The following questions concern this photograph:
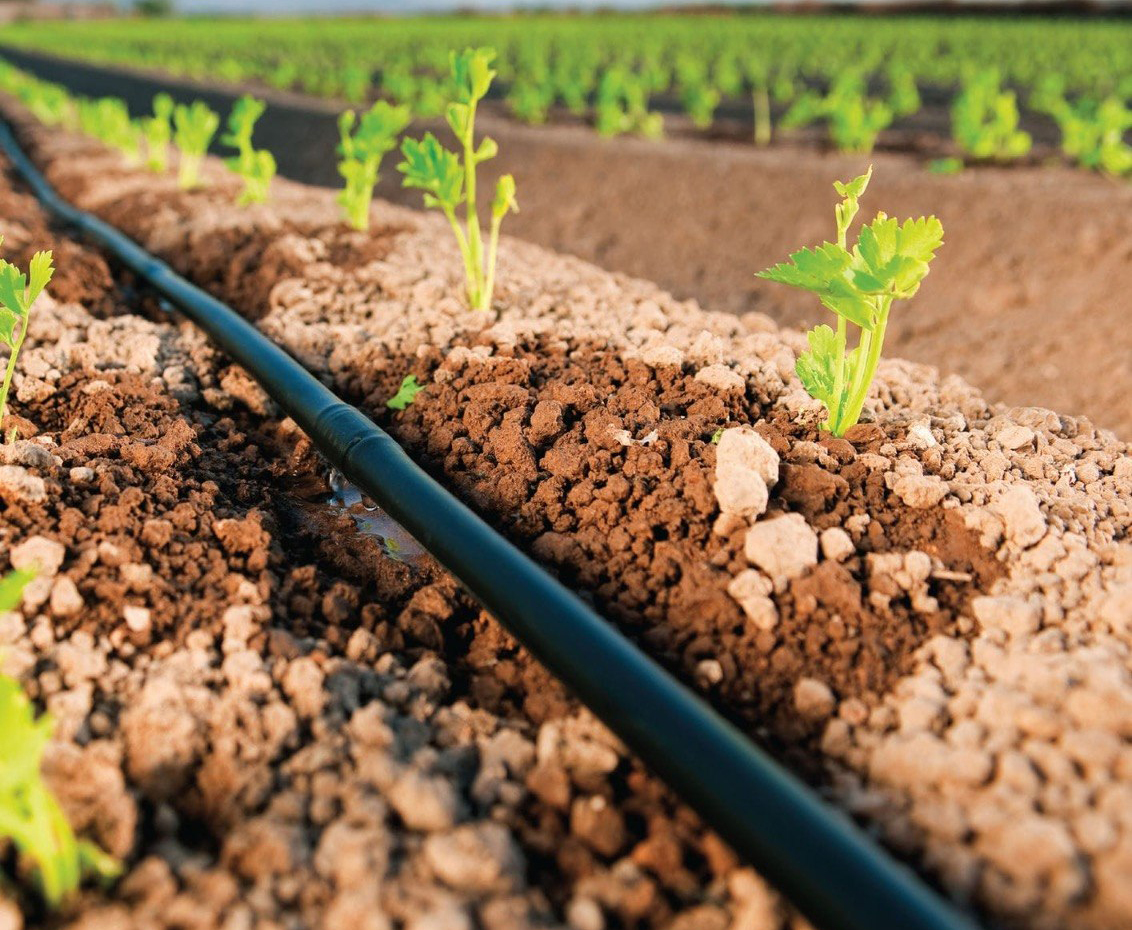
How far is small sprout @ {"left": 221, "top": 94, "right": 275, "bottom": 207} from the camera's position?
4.80 meters

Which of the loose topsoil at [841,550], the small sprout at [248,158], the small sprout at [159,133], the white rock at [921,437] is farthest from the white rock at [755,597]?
the small sprout at [159,133]

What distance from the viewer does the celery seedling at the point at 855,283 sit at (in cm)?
→ 204

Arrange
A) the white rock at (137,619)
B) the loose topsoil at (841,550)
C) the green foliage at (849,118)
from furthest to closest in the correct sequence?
the green foliage at (849,118), the white rock at (137,619), the loose topsoil at (841,550)

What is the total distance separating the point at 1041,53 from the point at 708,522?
848 inches

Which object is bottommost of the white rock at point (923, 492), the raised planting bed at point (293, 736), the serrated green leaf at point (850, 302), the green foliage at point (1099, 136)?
the raised planting bed at point (293, 736)

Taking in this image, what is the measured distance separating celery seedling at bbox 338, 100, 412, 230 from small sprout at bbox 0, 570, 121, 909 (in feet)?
10.8

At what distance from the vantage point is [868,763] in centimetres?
166

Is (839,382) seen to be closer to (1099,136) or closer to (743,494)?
(743,494)

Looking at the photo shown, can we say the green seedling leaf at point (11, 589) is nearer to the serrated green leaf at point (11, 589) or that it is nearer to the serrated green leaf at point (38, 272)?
the serrated green leaf at point (11, 589)

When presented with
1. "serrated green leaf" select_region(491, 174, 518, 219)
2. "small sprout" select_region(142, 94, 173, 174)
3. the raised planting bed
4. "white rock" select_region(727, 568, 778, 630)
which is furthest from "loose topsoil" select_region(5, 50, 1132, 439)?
the raised planting bed

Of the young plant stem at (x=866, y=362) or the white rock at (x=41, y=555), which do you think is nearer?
the white rock at (x=41, y=555)

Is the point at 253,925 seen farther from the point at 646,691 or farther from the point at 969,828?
the point at 969,828

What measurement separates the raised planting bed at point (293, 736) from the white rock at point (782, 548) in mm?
528

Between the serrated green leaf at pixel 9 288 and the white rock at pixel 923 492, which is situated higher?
the serrated green leaf at pixel 9 288
